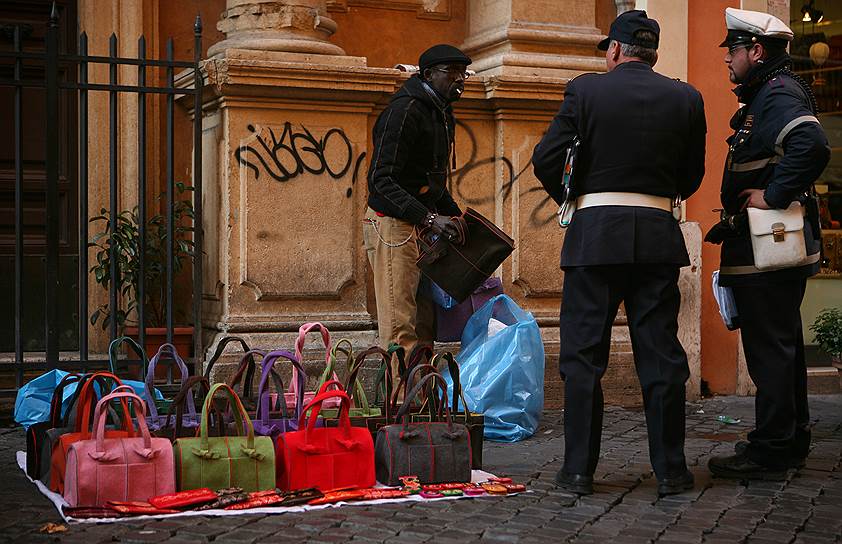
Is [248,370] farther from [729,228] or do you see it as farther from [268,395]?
[729,228]

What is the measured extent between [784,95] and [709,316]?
336 cm

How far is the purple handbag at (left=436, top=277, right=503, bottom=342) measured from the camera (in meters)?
7.35

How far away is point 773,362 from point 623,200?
1.08 m

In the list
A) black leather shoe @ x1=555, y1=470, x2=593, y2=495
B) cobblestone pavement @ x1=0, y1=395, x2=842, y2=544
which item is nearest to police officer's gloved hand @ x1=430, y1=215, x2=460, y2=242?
cobblestone pavement @ x1=0, y1=395, x2=842, y2=544

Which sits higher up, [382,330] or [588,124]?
[588,124]

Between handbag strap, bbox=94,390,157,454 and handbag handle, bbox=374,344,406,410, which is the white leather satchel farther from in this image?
handbag strap, bbox=94,390,157,454

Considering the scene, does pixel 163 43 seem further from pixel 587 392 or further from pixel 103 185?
pixel 587 392

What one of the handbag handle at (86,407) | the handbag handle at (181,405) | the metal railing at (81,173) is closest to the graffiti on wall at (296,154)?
the metal railing at (81,173)

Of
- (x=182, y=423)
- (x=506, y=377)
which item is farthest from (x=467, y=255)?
(x=182, y=423)

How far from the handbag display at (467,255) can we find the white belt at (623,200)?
1.23m

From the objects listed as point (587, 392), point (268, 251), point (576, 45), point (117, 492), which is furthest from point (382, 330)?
point (576, 45)

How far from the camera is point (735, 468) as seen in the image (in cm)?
585

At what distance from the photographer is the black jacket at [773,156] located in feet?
18.4

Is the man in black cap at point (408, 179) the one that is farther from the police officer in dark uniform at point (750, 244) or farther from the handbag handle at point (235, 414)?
the handbag handle at point (235, 414)
